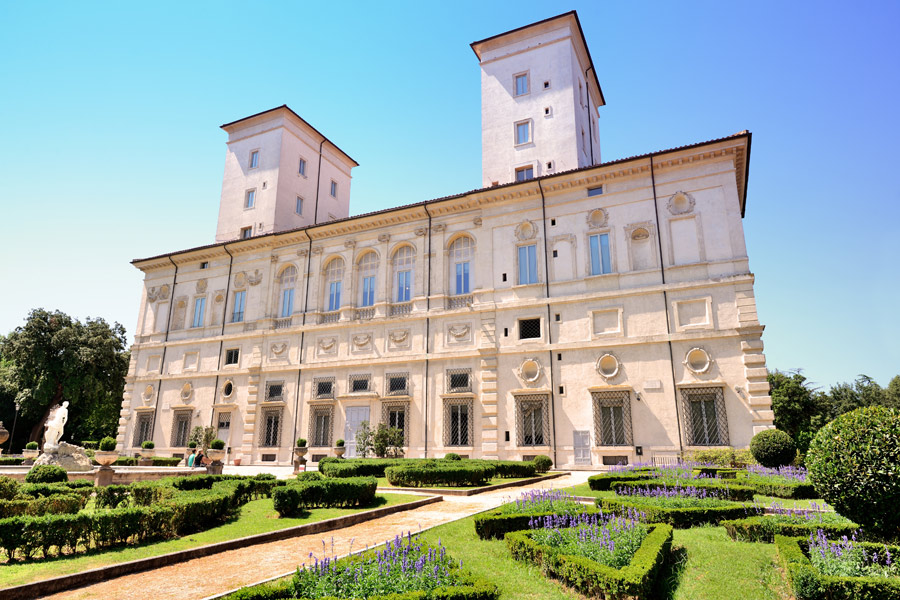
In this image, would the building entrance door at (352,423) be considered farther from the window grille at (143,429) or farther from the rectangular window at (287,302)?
the window grille at (143,429)

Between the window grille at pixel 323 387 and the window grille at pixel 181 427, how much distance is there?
10121mm

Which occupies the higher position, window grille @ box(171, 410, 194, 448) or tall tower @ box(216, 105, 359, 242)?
tall tower @ box(216, 105, 359, 242)

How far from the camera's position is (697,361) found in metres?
24.2

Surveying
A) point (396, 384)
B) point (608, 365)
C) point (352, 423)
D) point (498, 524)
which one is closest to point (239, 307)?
point (352, 423)

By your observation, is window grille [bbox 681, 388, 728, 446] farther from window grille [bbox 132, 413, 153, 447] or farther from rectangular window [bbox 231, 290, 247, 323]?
window grille [bbox 132, 413, 153, 447]

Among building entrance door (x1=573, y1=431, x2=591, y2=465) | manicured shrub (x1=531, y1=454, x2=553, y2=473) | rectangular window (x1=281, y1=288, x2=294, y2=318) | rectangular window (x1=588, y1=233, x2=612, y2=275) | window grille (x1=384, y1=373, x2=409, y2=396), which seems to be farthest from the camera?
rectangular window (x1=281, y1=288, x2=294, y2=318)

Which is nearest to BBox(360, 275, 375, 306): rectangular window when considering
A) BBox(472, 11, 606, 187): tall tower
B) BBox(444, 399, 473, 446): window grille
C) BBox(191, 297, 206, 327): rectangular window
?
BBox(444, 399, 473, 446): window grille

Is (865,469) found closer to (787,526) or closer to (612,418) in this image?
(787,526)

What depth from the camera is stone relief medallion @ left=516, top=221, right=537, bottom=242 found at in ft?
95.4

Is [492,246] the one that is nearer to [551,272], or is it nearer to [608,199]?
[551,272]

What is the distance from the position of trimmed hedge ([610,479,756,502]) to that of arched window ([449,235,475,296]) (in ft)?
57.5

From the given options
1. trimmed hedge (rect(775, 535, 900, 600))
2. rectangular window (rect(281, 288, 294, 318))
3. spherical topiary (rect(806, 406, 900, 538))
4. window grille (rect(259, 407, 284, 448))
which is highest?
rectangular window (rect(281, 288, 294, 318))

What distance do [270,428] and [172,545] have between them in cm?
2477

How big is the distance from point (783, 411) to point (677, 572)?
48.6 meters
